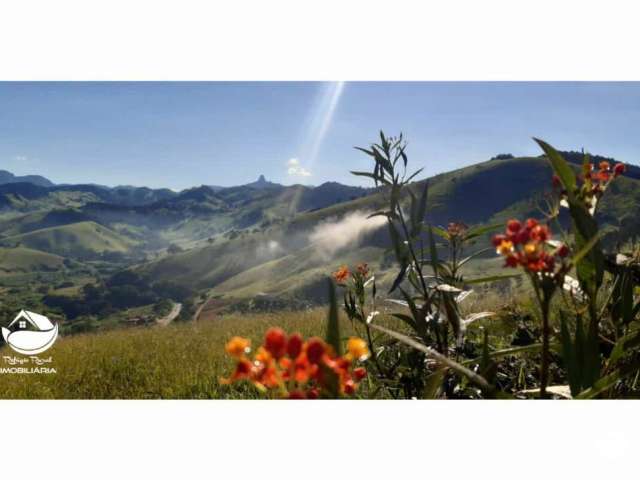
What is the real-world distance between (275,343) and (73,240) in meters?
180

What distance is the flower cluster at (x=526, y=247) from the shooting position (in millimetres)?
770

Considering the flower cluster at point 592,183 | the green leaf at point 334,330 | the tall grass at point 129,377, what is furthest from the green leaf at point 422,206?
the tall grass at point 129,377

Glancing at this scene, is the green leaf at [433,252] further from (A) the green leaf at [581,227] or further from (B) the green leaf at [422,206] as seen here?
(A) the green leaf at [581,227]

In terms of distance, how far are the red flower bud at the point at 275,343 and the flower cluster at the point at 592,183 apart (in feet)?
2.33

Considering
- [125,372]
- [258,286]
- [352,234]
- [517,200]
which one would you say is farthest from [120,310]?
[125,372]

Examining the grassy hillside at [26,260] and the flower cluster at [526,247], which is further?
the grassy hillside at [26,260]

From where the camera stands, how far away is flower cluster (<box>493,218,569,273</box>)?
770mm

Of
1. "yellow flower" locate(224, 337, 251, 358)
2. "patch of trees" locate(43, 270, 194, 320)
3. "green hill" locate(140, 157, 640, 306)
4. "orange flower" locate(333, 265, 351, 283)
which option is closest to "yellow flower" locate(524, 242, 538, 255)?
"yellow flower" locate(224, 337, 251, 358)

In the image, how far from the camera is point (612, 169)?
1149 mm

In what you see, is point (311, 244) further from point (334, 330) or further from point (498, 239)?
point (334, 330)

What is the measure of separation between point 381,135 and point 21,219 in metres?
221

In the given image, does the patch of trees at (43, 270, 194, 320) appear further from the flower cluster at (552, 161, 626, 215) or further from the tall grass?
the flower cluster at (552, 161, 626, 215)
